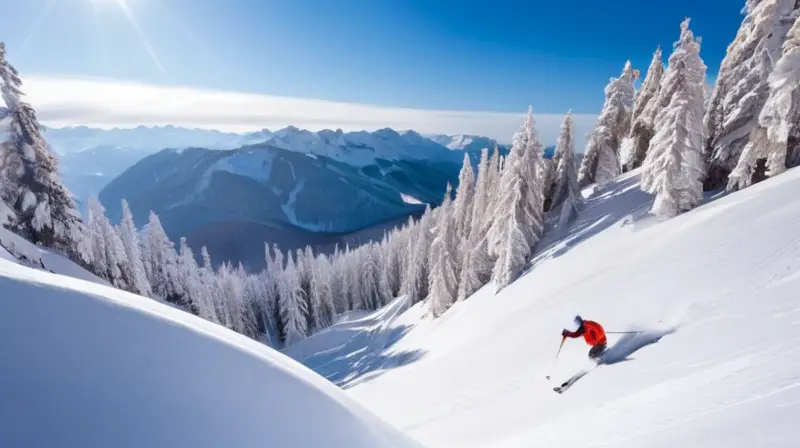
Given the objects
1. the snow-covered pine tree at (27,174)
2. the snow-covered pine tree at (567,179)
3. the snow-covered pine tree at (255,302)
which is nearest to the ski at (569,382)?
the snow-covered pine tree at (567,179)

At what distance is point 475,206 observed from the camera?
3128 cm

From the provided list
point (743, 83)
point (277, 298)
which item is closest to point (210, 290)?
point (277, 298)

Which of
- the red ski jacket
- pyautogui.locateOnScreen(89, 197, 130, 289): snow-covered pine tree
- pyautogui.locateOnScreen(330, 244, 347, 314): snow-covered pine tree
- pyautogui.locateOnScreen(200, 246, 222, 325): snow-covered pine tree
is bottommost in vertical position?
pyautogui.locateOnScreen(330, 244, 347, 314): snow-covered pine tree

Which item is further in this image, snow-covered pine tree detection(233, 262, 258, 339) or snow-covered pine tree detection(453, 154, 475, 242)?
snow-covered pine tree detection(233, 262, 258, 339)

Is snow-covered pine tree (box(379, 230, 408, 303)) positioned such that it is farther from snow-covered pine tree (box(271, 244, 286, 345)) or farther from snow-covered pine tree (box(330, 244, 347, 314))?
snow-covered pine tree (box(271, 244, 286, 345))

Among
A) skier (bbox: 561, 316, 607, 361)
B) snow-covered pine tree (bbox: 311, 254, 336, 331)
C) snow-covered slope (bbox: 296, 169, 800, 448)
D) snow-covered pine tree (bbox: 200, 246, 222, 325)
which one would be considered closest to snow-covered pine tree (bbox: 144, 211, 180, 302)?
snow-covered pine tree (bbox: 200, 246, 222, 325)

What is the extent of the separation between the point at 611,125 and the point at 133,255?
41329 mm

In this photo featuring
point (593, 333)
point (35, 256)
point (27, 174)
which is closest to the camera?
point (593, 333)

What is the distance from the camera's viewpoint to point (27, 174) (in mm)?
18031

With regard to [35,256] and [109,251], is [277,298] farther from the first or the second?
[35,256]

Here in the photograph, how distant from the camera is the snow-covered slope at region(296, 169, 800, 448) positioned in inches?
202

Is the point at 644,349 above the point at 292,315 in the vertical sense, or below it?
above

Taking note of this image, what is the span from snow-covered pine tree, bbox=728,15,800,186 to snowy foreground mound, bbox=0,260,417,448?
1838 centimetres

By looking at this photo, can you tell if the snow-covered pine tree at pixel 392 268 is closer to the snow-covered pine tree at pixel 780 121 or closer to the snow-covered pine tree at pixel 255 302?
Answer: the snow-covered pine tree at pixel 255 302
